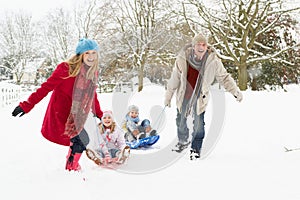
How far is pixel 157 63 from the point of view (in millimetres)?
Answer: 22156

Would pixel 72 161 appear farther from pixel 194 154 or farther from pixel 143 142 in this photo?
pixel 143 142

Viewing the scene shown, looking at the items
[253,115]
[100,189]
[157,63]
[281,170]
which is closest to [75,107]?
[100,189]

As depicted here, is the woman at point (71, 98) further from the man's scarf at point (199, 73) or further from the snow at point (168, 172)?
the man's scarf at point (199, 73)

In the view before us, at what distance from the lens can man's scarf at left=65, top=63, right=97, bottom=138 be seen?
3543 millimetres

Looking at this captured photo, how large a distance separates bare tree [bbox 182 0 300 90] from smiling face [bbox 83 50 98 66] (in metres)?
15.8

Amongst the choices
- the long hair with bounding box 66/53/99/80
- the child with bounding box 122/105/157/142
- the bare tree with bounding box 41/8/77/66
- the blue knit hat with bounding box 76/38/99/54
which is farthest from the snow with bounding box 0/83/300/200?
the bare tree with bounding box 41/8/77/66

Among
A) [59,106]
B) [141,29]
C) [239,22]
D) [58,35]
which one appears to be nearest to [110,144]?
[59,106]

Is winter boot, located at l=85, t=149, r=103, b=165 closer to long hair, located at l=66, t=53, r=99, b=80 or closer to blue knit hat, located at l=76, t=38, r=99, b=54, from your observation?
long hair, located at l=66, t=53, r=99, b=80

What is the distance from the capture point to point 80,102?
143 inches

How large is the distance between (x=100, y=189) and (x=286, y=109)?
26.4 ft

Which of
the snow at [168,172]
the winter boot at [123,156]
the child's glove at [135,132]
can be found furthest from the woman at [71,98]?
the child's glove at [135,132]

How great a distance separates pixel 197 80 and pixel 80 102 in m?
1.48

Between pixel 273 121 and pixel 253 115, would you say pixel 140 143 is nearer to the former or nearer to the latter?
pixel 273 121

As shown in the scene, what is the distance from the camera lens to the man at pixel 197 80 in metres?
4.24
